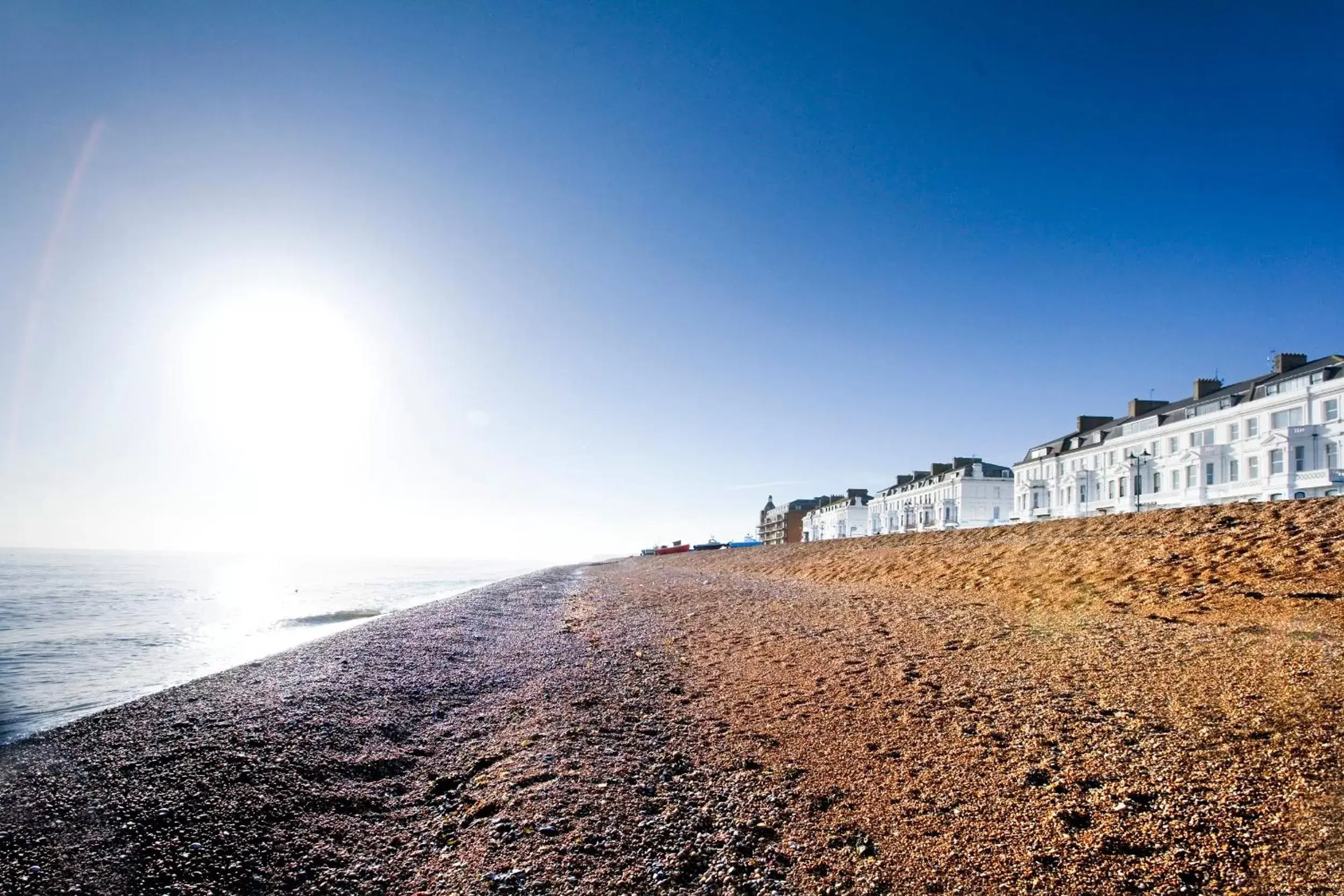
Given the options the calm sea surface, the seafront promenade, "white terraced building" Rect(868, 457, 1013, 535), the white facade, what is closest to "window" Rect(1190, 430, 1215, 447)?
"white terraced building" Rect(868, 457, 1013, 535)

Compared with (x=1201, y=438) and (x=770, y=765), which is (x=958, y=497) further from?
(x=770, y=765)

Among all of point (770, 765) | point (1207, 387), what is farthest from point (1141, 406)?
point (770, 765)

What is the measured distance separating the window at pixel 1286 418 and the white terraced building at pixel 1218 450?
7 centimetres

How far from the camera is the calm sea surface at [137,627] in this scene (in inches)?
503

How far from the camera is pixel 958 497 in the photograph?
256ft

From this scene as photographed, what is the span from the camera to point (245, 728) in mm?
8727

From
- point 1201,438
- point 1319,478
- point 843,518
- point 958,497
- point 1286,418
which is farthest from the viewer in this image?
point 843,518

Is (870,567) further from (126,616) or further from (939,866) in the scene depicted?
(126,616)

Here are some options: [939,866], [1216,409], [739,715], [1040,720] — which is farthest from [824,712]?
[1216,409]

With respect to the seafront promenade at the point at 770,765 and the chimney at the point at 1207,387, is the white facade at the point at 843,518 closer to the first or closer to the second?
the chimney at the point at 1207,387

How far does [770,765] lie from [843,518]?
11281 cm

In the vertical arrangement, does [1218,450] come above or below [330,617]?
above

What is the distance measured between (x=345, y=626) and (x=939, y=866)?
23.1 metres

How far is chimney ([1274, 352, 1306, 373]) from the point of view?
3975 centimetres
